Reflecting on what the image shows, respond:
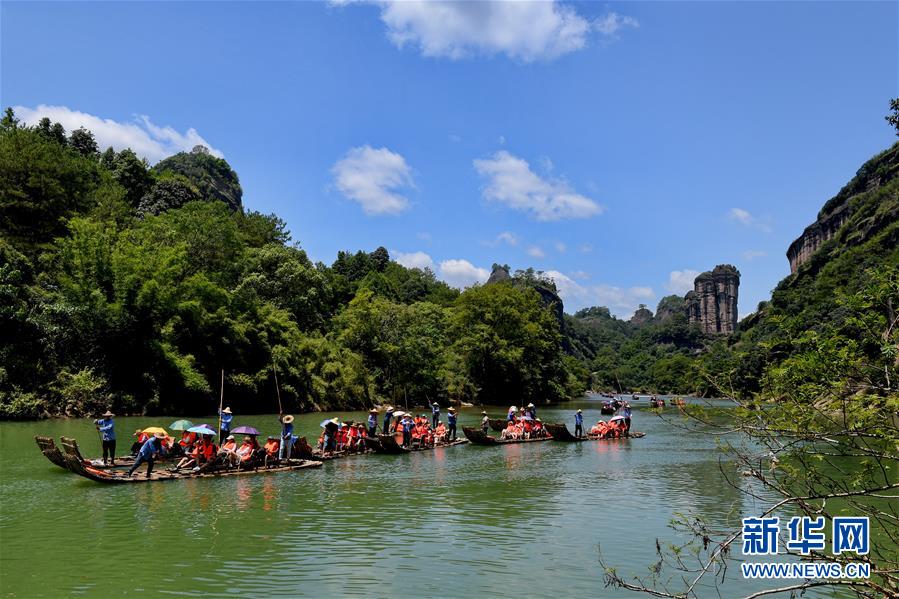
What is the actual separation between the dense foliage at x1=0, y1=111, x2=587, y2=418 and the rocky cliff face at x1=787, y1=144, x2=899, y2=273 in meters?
59.7

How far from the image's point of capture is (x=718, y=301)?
182 meters

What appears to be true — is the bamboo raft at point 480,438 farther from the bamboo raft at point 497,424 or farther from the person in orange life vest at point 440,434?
the bamboo raft at point 497,424

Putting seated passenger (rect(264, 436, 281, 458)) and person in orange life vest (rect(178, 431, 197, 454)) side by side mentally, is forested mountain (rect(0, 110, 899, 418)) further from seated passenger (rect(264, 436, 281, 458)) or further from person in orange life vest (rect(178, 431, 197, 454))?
person in orange life vest (rect(178, 431, 197, 454))

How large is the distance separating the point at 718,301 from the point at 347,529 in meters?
188

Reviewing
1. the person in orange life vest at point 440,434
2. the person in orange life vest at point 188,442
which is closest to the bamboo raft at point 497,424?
the person in orange life vest at point 440,434

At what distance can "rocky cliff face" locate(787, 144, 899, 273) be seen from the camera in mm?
93838

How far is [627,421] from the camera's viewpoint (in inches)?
1353

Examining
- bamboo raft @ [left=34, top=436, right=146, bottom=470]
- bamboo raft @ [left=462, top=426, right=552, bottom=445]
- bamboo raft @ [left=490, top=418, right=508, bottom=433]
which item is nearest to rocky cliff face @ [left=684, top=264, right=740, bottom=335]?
bamboo raft @ [left=490, top=418, right=508, bottom=433]

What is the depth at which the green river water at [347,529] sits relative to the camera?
356 inches

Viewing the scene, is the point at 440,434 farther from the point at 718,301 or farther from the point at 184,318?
the point at 718,301

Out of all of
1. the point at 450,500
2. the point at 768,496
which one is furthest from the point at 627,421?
the point at 450,500

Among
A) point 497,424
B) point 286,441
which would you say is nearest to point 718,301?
point 497,424

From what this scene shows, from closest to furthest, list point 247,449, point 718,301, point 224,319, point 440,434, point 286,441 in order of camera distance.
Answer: point 247,449, point 286,441, point 440,434, point 224,319, point 718,301

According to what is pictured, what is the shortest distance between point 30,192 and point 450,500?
1465 inches
